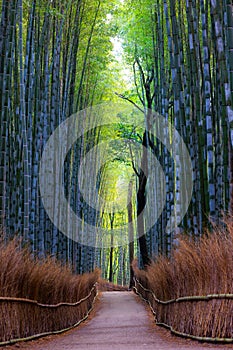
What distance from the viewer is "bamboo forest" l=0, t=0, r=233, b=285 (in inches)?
248

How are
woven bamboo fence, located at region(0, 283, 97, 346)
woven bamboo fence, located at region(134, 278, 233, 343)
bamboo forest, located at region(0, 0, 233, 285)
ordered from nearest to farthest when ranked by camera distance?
woven bamboo fence, located at region(134, 278, 233, 343) < woven bamboo fence, located at region(0, 283, 97, 346) < bamboo forest, located at region(0, 0, 233, 285)

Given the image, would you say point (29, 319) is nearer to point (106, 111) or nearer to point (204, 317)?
point (204, 317)

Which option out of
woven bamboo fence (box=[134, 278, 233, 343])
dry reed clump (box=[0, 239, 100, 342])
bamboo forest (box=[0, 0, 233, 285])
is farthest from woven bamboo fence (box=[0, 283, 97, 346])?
woven bamboo fence (box=[134, 278, 233, 343])

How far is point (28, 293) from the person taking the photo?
5066 millimetres

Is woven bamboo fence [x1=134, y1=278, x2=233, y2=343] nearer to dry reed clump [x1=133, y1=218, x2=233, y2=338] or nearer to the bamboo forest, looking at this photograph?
dry reed clump [x1=133, y1=218, x2=233, y2=338]

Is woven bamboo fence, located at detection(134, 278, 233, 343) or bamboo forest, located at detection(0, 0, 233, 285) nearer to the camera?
woven bamboo fence, located at detection(134, 278, 233, 343)

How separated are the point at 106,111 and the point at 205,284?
12144mm

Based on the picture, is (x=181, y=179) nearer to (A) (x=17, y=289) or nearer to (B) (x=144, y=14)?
(A) (x=17, y=289)

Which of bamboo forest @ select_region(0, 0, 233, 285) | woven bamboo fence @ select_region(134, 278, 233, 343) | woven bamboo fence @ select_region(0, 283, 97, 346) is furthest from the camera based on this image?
bamboo forest @ select_region(0, 0, 233, 285)

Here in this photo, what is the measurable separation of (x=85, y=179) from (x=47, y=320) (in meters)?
9.77

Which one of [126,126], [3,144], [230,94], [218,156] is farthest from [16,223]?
[126,126]

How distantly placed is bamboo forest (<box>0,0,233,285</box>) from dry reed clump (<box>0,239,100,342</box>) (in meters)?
0.49

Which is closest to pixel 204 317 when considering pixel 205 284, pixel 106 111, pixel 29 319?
pixel 205 284

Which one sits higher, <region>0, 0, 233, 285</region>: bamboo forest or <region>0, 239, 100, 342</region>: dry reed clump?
<region>0, 0, 233, 285</region>: bamboo forest
